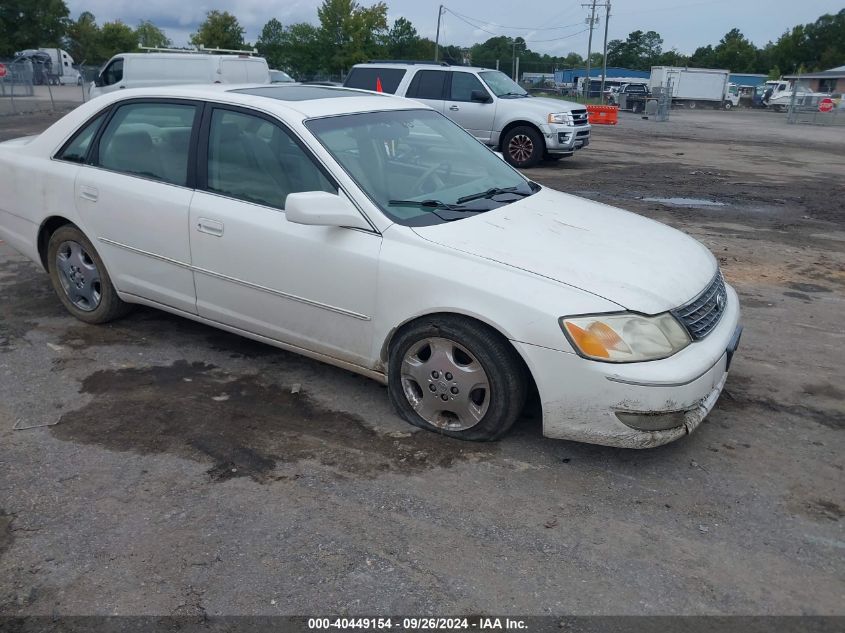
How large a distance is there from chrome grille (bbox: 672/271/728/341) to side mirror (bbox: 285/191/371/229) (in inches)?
63.3

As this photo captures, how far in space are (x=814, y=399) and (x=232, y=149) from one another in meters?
3.69

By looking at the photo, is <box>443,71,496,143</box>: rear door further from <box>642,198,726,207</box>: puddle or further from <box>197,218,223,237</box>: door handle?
<box>197,218,223,237</box>: door handle

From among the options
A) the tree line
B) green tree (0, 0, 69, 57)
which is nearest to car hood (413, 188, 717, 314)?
the tree line

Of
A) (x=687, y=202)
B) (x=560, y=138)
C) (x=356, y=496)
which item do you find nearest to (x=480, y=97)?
(x=560, y=138)

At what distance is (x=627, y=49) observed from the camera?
355 feet

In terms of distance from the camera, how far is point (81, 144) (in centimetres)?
497

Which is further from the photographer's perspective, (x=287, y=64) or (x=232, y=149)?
(x=287, y=64)

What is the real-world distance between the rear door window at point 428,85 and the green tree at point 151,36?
77.2m

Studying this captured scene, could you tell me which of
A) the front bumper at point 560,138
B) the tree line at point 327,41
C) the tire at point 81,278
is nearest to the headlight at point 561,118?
the front bumper at point 560,138

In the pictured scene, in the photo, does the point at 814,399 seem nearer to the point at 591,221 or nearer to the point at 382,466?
the point at 591,221

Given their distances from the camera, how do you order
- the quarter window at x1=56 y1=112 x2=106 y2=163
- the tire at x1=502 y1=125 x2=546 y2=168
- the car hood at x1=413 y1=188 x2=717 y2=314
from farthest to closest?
the tire at x1=502 y1=125 x2=546 y2=168 < the quarter window at x1=56 y1=112 x2=106 y2=163 < the car hood at x1=413 y1=188 x2=717 y2=314

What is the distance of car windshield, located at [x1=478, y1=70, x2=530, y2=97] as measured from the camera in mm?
14789

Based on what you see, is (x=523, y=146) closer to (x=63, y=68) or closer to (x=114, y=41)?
(x=63, y=68)

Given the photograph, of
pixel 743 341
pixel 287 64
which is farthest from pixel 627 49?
pixel 743 341
